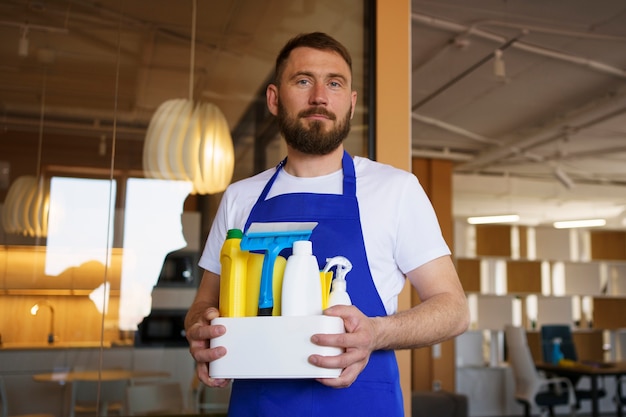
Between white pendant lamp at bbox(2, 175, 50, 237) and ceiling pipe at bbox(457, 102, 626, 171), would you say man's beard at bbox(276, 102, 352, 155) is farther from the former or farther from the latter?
ceiling pipe at bbox(457, 102, 626, 171)

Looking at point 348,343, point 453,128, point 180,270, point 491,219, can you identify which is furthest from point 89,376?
point 491,219

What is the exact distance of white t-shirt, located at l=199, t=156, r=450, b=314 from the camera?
144cm

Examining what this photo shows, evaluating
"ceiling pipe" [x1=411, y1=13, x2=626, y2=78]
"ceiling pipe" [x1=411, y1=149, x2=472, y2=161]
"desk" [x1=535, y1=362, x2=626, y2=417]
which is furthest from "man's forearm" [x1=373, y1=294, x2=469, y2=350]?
"ceiling pipe" [x1=411, y1=149, x2=472, y2=161]

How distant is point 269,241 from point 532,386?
6.22 m

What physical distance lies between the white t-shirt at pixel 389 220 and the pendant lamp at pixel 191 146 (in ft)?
5.63

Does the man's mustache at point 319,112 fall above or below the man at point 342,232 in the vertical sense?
above

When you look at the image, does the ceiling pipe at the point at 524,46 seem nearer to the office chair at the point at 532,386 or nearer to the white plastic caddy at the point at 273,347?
the office chair at the point at 532,386

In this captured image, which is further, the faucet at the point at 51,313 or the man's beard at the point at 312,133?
the faucet at the point at 51,313

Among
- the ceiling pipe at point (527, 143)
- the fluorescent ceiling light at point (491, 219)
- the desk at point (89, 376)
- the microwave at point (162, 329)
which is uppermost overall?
the ceiling pipe at point (527, 143)

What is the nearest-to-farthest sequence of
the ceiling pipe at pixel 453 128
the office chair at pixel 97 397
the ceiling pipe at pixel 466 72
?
the office chair at pixel 97 397 < the ceiling pipe at pixel 466 72 < the ceiling pipe at pixel 453 128

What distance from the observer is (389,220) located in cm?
146

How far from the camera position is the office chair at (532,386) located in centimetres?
671

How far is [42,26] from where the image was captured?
10.2ft

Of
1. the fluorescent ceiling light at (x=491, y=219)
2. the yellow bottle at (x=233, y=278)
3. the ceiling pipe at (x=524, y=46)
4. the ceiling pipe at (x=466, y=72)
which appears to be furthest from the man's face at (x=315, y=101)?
the fluorescent ceiling light at (x=491, y=219)
